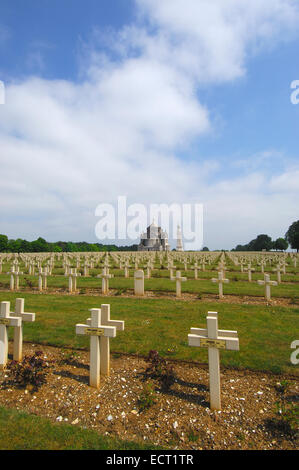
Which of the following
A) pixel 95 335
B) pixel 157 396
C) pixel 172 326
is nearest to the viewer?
pixel 157 396

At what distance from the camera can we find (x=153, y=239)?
322ft

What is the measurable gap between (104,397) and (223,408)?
167cm

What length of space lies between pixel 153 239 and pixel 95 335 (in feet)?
309

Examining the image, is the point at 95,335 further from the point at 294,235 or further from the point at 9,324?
the point at 294,235

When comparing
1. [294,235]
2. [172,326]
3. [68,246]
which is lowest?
[172,326]

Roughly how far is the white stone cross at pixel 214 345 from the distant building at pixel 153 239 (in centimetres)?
9188

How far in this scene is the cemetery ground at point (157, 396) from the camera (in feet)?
9.43

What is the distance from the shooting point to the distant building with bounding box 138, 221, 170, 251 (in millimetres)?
96688

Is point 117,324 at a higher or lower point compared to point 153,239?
lower

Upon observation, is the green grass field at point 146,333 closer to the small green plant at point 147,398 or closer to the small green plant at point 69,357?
the small green plant at point 69,357

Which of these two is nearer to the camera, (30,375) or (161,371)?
(30,375)

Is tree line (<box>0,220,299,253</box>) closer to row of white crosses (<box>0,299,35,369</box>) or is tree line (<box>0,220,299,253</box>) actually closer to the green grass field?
the green grass field

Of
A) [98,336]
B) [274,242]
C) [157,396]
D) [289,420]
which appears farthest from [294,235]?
[98,336]
